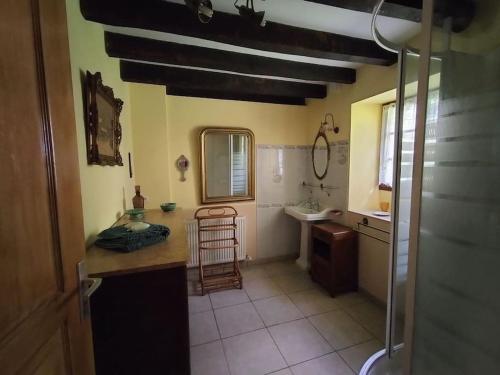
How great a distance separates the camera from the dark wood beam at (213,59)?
1.69 metres

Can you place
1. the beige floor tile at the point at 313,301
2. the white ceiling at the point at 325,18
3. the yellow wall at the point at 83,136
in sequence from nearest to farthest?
the yellow wall at the point at 83,136, the white ceiling at the point at 325,18, the beige floor tile at the point at 313,301

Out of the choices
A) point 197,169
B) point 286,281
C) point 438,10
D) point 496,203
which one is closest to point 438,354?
point 496,203

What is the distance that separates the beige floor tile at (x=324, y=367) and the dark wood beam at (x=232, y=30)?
2.17 meters

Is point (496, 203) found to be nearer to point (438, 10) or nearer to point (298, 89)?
point (438, 10)

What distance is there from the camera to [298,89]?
2652 millimetres

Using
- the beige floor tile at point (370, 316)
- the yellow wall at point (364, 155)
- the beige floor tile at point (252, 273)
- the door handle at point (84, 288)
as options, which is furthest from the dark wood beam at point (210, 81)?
the beige floor tile at point (370, 316)

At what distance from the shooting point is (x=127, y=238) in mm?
1211

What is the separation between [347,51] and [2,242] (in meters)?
2.08

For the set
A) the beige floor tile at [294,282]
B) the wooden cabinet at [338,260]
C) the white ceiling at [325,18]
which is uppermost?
the white ceiling at [325,18]

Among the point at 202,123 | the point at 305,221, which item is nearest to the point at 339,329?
the point at 305,221

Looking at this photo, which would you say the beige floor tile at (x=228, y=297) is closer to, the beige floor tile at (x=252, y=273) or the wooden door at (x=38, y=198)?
the beige floor tile at (x=252, y=273)

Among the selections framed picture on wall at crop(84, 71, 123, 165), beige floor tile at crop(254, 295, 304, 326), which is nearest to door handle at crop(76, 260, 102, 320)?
framed picture on wall at crop(84, 71, 123, 165)

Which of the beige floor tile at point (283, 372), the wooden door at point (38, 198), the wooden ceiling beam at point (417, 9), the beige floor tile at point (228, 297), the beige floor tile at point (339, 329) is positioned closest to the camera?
the wooden door at point (38, 198)

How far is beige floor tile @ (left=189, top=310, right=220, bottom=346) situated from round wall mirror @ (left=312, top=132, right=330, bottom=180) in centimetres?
199
